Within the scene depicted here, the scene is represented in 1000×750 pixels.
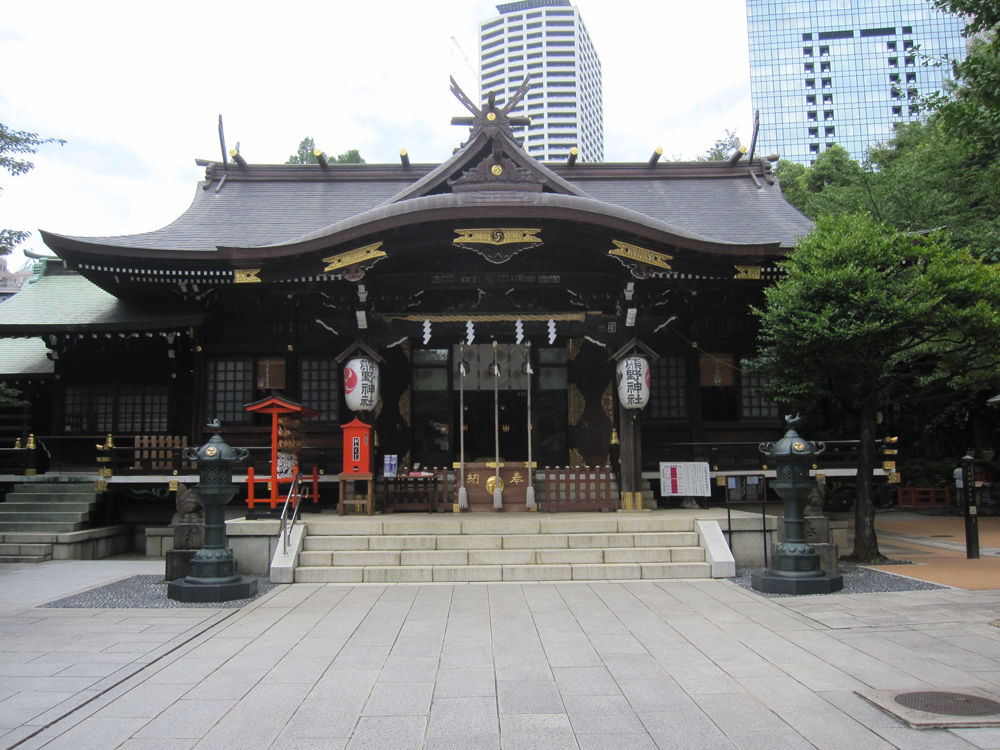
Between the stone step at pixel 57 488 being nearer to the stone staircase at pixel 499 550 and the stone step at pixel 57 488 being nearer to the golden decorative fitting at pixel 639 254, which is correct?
the stone staircase at pixel 499 550

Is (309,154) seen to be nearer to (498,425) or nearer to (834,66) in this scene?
(498,425)

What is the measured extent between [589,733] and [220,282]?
40.3ft

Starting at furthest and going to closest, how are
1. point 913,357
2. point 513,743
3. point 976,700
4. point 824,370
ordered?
point 913,357 → point 824,370 → point 976,700 → point 513,743

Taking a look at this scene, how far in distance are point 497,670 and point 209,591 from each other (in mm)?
4711

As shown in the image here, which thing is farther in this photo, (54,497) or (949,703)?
(54,497)

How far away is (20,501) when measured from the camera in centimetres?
1407

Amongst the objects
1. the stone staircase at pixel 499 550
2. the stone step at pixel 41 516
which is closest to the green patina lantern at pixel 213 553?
the stone staircase at pixel 499 550

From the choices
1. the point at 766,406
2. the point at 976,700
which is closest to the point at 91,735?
the point at 976,700

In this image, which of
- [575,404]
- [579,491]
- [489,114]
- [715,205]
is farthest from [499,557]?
[715,205]

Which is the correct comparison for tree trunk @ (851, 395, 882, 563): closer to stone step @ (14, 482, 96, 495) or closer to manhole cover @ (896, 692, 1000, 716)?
manhole cover @ (896, 692, 1000, 716)

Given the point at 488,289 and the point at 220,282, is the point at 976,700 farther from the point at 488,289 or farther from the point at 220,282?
the point at 220,282

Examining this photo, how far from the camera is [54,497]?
46.7 ft

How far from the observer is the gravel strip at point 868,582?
9.05 m

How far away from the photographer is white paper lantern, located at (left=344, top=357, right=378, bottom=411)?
12.9 meters
